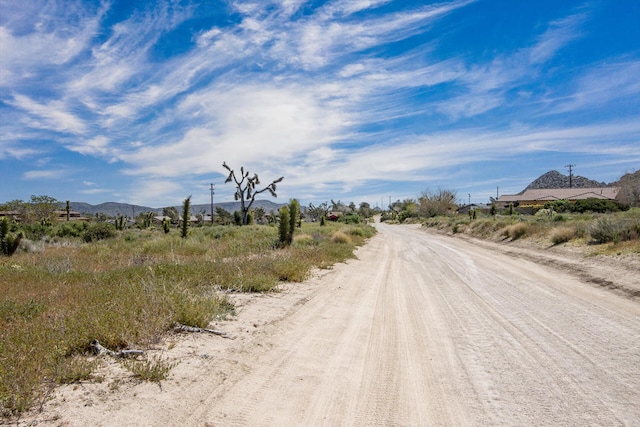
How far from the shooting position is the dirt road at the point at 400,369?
3738 millimetres

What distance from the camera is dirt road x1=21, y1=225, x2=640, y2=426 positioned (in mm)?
3738

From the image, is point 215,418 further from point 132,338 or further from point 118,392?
point 132,338

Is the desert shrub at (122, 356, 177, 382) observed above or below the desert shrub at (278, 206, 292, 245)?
below

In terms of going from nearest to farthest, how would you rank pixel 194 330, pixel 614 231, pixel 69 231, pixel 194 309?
pixel 194 330, pixel 194 309, pixel 614 231, pixel 69 231

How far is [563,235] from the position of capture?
745 inches

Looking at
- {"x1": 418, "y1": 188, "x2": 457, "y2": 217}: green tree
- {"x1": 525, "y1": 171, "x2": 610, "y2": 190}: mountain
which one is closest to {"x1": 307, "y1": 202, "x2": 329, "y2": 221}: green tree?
{"x1": 418, "y1": 188, "x2": 457, "y2": 217}: green tree

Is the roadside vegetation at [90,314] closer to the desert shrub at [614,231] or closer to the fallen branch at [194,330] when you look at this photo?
the fallen branch at [194,330]

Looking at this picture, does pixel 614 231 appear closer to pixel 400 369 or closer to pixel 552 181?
pixel 400 369

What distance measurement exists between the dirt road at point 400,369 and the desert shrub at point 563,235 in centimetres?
1115

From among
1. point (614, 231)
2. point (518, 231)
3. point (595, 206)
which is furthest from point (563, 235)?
point (595, 206)

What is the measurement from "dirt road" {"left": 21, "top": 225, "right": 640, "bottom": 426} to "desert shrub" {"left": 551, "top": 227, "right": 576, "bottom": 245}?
11148 mm

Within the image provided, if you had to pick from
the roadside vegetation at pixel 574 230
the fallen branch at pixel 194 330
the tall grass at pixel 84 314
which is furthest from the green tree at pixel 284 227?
the fallen branch at pixel 194 330

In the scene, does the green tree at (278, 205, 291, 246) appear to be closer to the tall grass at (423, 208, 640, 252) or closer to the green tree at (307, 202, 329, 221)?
the tall grass at (423, 208, 640, 252)

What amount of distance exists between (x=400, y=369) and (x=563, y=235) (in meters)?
17.6
